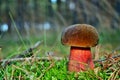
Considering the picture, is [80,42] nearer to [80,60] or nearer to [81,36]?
[81,36]

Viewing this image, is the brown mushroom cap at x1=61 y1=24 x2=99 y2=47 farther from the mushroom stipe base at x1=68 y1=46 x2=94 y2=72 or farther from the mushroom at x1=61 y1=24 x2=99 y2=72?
the mushroom stipe base at x1=68 y1=46 x2=94 y2=72

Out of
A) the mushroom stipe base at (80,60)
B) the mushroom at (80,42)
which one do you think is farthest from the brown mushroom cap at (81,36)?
the mushroom stipe base at (80,60)

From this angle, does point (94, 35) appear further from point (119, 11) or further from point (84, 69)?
point (119, 11)

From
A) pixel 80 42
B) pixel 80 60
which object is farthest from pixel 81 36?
pixel 80 60

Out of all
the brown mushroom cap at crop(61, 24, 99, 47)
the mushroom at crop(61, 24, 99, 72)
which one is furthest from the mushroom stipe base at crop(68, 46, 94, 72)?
the brown mushroom cap at crop(61, 24, 99, 47)

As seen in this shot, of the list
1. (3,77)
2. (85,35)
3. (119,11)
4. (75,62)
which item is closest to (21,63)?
(3,77)

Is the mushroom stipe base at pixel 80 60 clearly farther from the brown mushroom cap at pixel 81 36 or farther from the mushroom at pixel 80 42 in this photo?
the brown mushroom cap at pixel 81 36

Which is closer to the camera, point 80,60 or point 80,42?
point 80,42
